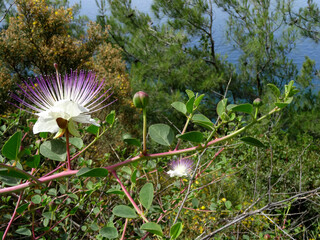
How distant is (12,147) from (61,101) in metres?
0.09

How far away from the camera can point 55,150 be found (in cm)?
33

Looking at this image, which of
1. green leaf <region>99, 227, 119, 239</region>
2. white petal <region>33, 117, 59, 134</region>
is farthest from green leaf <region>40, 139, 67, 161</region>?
green leaf <region>99, 227, 119, 239</region>

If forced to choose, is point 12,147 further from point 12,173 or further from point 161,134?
point 161,134

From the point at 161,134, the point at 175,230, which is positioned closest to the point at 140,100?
the point at 161,134

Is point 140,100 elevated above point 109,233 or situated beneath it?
elevated above

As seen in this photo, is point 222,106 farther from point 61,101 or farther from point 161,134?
A: point 61,101

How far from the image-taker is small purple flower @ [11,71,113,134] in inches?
13.0

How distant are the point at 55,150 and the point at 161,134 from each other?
13 centimetres

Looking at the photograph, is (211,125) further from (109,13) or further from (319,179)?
(109,13)

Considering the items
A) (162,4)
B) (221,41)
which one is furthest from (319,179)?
(162,4)

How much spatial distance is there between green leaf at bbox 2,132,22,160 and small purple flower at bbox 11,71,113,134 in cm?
6

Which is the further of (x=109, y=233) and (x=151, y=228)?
(x=109, y=233)

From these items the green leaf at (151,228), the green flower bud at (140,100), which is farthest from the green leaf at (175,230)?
the green flower bud at (140,100)

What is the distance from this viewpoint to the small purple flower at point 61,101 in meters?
0.33
